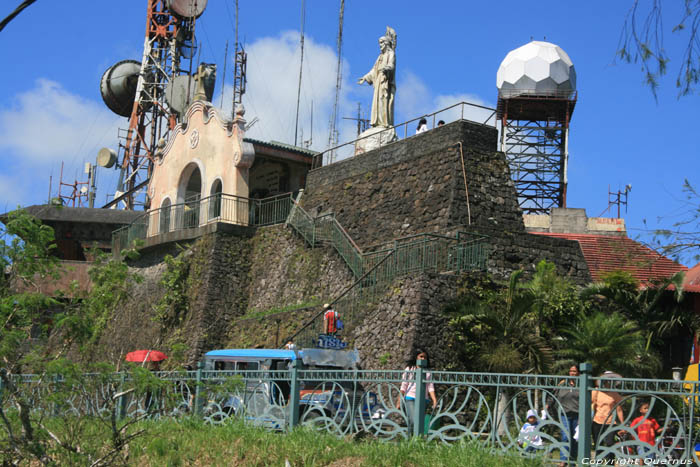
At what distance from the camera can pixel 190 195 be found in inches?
1224

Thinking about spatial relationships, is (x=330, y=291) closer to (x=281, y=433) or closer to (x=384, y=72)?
(x=384, y=72)

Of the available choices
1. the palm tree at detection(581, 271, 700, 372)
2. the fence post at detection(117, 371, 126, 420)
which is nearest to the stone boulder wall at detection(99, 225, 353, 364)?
the palm tree at detection(581, 271, 700, 372)

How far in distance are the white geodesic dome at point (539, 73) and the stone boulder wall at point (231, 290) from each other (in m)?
21.4

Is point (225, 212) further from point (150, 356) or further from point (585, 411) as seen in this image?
point (585, 411)

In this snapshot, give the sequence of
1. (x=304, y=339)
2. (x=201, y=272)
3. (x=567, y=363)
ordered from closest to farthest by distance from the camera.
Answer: (x=567, y=363) → (x=304, y=339) → (x=201, y=272)

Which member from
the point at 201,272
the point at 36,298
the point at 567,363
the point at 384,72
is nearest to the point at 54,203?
the point at 36,298

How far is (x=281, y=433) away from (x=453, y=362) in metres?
6.48

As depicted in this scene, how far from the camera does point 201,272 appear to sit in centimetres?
2567

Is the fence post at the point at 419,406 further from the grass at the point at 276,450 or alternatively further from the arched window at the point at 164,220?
the arched window at the point at 164,220

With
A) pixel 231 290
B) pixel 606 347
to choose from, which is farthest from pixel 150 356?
pixel 606 347

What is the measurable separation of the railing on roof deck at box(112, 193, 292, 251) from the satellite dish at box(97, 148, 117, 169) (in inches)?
720

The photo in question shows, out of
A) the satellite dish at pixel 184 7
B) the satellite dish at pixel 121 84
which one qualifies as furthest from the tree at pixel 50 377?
the satellite dish at pixel 121 84

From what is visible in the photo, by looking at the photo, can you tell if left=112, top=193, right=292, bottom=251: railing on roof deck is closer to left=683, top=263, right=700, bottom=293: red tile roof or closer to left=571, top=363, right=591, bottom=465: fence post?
left=683, top=263, right=700, bottom=293: red tile roof

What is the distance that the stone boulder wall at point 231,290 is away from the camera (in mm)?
23013
